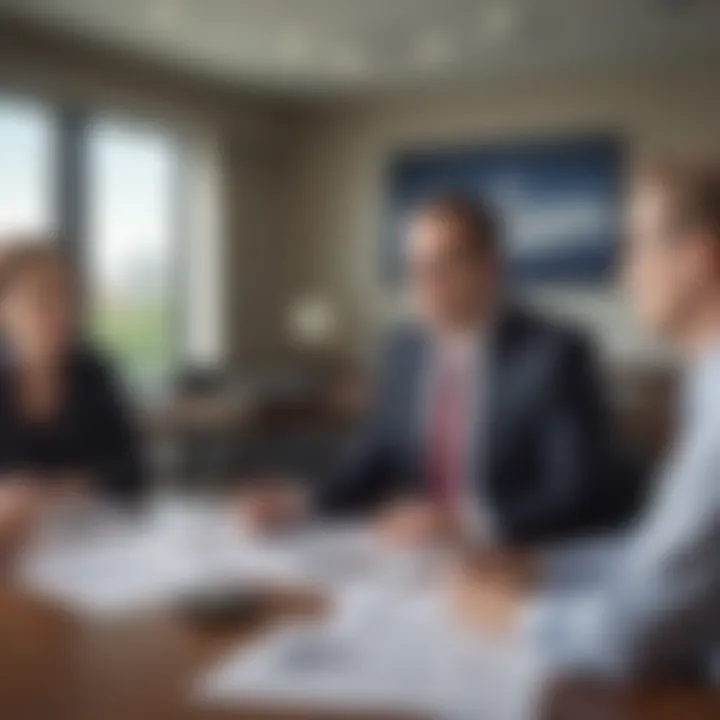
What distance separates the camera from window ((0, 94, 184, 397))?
476 mm

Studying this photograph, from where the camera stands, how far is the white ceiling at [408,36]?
537mm

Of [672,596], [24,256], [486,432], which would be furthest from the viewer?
[486,432]

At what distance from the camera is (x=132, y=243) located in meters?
0.51

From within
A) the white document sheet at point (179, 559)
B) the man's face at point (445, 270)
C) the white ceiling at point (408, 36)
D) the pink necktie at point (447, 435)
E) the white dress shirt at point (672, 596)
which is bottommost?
the white dress shirt at point (672, 596)

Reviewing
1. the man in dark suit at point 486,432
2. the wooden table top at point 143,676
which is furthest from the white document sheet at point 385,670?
the man in dark suit at point 486,432

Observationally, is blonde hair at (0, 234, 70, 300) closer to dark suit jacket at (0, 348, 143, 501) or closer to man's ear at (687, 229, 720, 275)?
dark suit jacket at (0, 348, 143, 501)

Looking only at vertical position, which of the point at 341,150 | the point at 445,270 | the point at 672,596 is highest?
the point at 341,150

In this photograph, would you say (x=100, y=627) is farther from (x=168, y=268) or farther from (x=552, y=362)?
(x=552, y=362)

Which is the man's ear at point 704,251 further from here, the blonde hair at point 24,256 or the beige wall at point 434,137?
the blonde hair at point 24,256

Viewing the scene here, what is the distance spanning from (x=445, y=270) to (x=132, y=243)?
189 millimetres

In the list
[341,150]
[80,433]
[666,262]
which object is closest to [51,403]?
[80,433]

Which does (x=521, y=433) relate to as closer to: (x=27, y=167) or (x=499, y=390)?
(x=499, y=390)

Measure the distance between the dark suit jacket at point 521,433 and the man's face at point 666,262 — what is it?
0.43 ft

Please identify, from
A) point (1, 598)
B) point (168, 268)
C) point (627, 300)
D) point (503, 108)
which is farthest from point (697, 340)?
point (1, 598)
